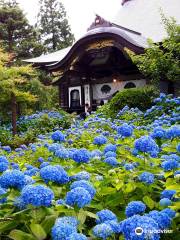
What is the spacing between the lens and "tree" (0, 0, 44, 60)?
22.5m

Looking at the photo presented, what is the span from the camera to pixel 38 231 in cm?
169

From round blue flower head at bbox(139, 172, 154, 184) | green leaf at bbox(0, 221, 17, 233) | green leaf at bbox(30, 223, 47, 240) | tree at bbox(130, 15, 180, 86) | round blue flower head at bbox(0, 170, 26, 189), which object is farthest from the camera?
tree at bbox(130, 15, 180, 86)

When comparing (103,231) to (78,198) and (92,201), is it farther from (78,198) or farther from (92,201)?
(92,201)

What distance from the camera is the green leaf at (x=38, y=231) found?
1.68 metres

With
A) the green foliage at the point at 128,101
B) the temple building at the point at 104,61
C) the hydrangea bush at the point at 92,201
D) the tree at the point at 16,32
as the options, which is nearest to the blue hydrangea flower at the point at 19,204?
the hydrangea bush at the point at 92,201

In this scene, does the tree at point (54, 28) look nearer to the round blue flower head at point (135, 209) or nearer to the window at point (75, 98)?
the window at point (75, 98)

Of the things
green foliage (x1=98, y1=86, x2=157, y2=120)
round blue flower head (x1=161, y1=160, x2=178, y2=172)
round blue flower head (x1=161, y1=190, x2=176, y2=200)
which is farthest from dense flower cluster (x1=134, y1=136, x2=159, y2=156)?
green foliage (x1=98, y1=86, x2=157, y2=120)

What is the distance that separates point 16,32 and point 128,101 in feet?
45.6

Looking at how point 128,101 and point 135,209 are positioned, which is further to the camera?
point 128,101

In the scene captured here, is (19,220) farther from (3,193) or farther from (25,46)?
(25,46)

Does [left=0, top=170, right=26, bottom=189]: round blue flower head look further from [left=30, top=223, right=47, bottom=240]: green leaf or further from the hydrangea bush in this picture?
[left=30, top=223, right=47, bottom=240]: green leaf

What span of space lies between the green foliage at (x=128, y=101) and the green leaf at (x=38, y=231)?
1019cm

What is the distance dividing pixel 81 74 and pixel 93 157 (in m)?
17.7

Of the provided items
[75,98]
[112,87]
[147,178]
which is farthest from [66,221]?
[75,98]
